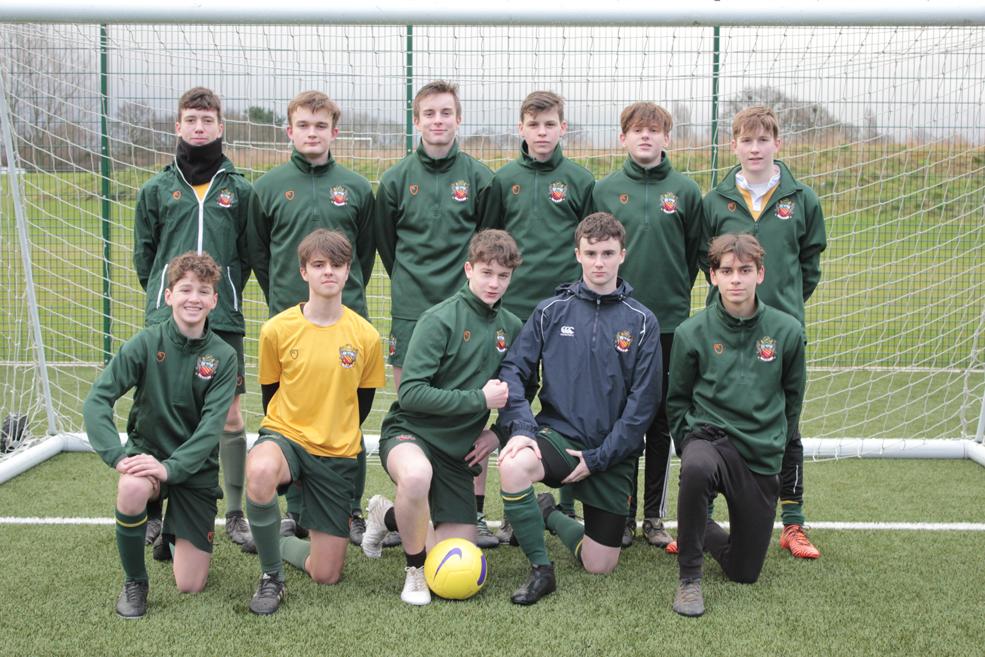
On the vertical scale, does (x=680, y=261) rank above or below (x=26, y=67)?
below

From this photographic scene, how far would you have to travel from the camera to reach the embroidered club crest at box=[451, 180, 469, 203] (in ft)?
13.1

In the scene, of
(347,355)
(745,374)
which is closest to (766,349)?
(745,374)

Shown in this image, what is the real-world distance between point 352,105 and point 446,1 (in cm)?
166

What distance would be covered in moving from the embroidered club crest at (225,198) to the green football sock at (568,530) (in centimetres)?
181

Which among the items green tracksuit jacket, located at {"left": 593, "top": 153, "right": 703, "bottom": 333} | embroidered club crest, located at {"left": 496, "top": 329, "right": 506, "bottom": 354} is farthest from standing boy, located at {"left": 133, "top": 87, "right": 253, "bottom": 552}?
green tracksuit jacket, located at {"left": 593, "top": 153, "right": 703, "bottom": 333}

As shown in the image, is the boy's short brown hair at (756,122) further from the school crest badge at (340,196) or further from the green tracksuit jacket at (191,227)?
the green tracksuit jacket at (191,227)

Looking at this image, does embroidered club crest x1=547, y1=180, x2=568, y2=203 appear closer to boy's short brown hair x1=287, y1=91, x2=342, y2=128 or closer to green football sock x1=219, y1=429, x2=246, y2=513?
boy's short brown hair x1=287, y1=91, x2=342, y2=128

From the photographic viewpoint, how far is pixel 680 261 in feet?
13.0

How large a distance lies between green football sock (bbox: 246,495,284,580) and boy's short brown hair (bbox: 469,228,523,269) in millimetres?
1119

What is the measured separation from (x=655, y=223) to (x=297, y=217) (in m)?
1.45

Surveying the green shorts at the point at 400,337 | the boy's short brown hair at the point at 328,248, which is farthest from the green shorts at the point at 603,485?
the boy's short brown hair at the point at 328,248

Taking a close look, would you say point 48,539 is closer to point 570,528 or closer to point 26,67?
point 570,528

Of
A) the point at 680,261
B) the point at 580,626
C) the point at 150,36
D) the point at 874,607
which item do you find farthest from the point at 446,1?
the point at 874,607

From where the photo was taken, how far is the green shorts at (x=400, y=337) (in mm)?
3977
